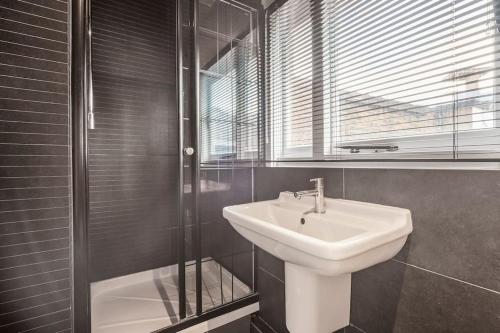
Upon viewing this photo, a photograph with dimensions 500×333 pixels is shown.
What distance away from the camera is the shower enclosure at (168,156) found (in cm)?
132

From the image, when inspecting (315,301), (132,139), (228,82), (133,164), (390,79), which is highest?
(228,82)

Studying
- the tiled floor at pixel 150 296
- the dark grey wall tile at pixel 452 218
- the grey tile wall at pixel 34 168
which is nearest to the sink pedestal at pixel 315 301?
the dark grey wall tile at pixel 452 218

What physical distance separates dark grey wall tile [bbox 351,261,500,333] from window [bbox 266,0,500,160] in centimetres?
41

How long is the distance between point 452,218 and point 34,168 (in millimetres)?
1496

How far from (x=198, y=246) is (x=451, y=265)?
1.11 meters

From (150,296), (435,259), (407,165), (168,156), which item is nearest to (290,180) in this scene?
(407,165)

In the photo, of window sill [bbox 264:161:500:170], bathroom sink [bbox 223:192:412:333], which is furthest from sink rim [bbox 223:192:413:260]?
window sill [bbox 264:161:500:170]

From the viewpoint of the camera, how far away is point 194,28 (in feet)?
4.22

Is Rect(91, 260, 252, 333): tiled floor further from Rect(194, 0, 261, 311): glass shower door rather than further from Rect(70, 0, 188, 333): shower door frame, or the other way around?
Rect(70, 0, 188, 333): shower door frame

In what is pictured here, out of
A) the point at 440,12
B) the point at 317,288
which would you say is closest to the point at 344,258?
the point at 317,288

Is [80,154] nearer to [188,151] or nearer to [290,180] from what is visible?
[188,151]

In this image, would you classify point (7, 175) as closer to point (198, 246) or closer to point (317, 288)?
point (198, 246)

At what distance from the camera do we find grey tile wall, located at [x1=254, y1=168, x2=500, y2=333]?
68 centimetres

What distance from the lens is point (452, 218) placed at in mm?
745
